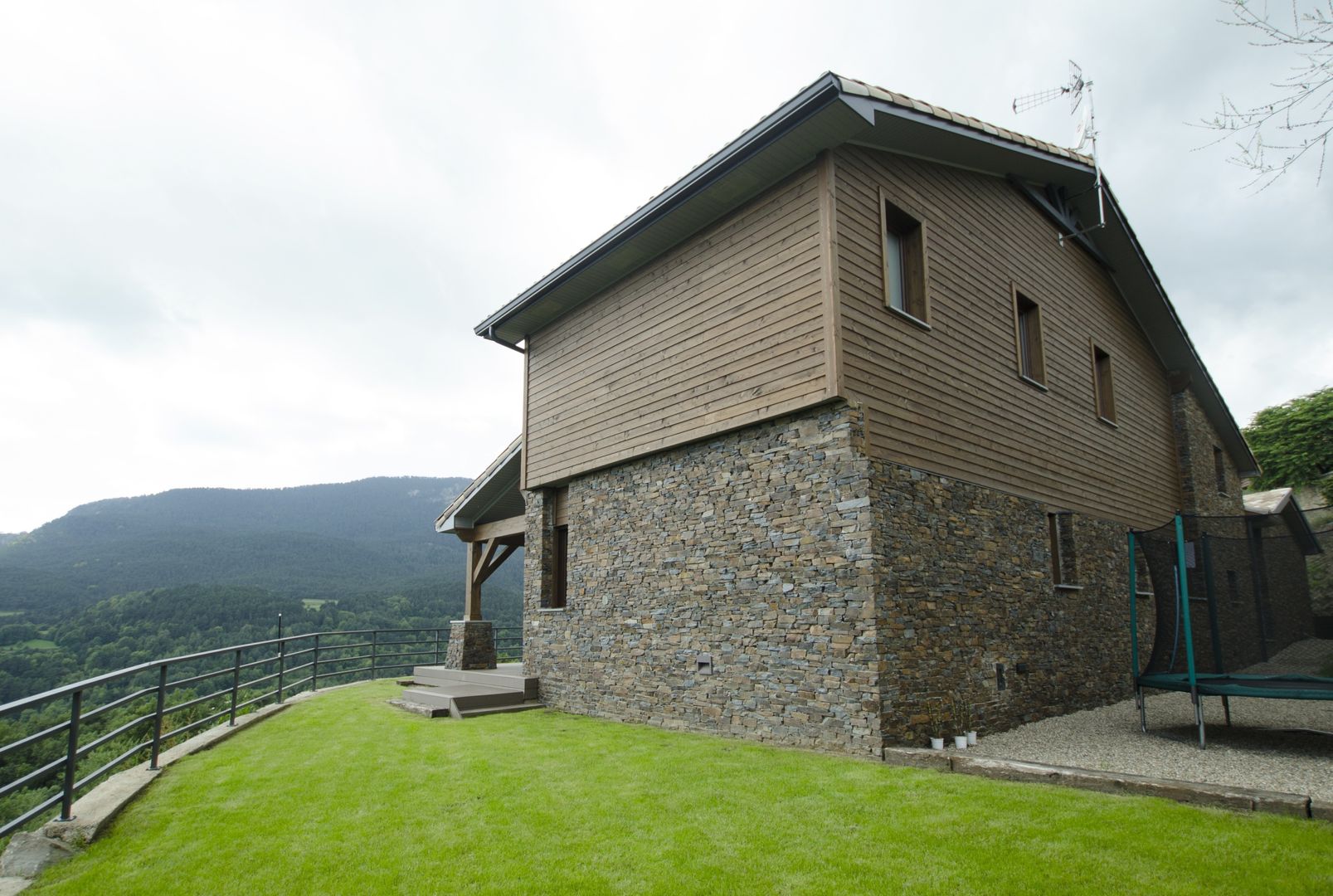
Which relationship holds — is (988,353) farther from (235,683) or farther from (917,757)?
(235,683)

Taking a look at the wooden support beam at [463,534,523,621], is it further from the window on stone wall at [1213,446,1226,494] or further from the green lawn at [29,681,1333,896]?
the window on stone wall at [1213,446,1226,494]

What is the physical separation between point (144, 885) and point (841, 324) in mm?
6833

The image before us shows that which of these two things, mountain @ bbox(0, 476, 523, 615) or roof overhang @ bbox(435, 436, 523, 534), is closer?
roof overhang @ bbox(435, 436, 523, 534)

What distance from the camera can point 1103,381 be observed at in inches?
485

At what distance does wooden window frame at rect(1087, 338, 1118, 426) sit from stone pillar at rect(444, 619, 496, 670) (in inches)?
461

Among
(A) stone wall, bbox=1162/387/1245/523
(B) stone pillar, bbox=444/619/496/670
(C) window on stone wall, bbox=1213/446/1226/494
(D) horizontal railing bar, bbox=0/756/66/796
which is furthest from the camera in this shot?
(C) window on stone wall, bbox=1213/446/1226/494

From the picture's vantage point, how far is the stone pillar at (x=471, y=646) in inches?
555

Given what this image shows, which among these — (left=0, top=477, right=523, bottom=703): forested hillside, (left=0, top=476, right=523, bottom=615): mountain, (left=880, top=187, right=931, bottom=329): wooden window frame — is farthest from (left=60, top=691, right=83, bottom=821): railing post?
(left=0, top=476, right=523, bottom=615): mountain

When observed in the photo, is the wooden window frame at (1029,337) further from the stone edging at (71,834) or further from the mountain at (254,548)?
the mountain at (254,548)

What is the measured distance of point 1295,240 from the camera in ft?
16.0

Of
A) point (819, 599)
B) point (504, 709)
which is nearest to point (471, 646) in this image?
point (504, 709)

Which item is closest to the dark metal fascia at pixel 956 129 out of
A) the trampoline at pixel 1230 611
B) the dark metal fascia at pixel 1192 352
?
the dark metal fascia at pixel 1192 352

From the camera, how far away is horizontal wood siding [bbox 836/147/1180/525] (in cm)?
777

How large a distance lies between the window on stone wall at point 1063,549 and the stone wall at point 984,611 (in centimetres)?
6
